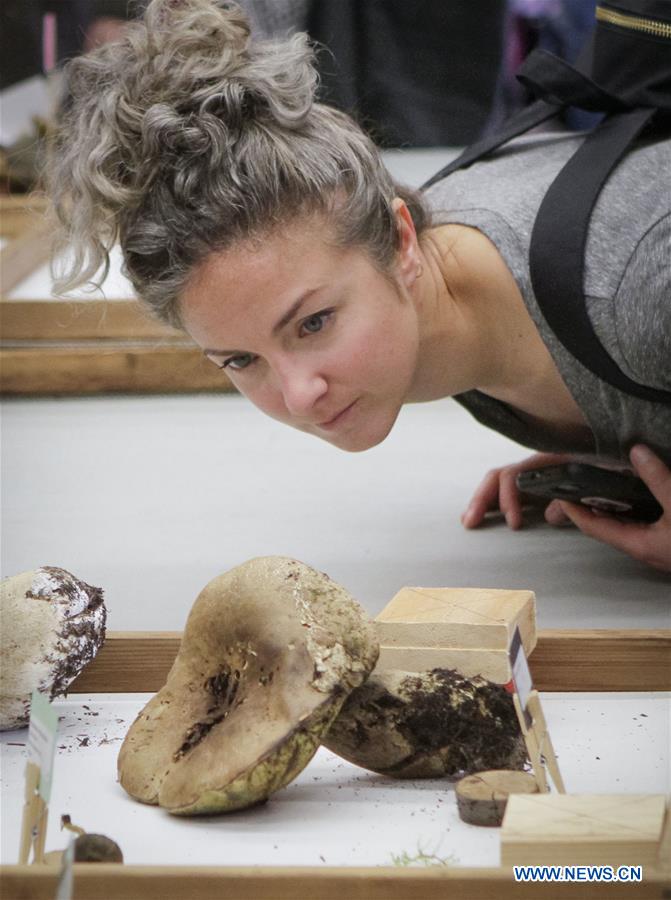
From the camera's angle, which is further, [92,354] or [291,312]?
[92,354]

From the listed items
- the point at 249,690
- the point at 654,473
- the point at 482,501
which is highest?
the point at 249,690

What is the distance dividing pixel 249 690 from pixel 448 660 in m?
0.18

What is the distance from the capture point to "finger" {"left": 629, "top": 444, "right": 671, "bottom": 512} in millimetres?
1426

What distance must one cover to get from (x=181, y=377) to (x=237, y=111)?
1.24m

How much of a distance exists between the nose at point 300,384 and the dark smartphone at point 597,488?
439 millimetres

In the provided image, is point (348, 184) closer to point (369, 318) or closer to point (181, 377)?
point (369, 318)

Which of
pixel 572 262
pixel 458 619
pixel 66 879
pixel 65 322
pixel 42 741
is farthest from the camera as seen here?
pixel 65 322

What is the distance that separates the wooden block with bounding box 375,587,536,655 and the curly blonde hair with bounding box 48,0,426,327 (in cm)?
33

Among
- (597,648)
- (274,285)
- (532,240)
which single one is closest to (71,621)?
(274,285)

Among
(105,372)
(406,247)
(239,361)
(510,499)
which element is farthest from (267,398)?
(105,372)

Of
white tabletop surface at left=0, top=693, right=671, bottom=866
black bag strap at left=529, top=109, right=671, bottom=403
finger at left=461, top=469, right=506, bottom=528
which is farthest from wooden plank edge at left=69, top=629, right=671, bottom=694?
finger at left=461, top=469, right=506, bottom=528

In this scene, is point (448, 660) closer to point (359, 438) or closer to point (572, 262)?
point (359, 438)

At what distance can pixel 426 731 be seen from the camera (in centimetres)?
98

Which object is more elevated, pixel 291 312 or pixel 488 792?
pixel 291 312
